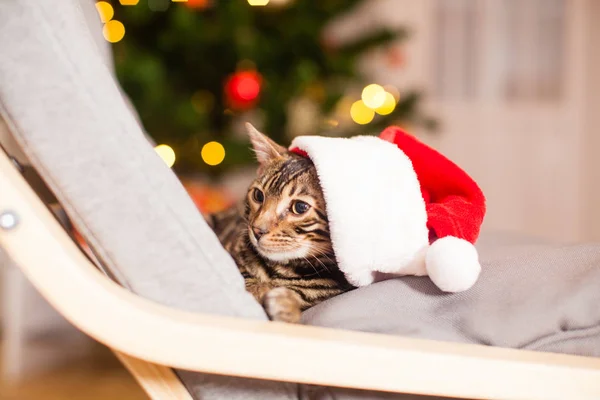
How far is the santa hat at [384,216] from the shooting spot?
775mm

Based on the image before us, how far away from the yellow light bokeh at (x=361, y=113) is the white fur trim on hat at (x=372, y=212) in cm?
191

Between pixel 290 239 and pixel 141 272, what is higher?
pixel 141 272

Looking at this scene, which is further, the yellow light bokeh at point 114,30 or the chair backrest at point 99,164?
the yellow light bokeh at point 114,30

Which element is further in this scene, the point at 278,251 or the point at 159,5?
the point at 159,5

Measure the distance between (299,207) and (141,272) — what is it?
0.36 m

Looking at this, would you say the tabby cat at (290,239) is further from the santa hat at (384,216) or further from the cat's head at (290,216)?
the santa hat at (384,216)

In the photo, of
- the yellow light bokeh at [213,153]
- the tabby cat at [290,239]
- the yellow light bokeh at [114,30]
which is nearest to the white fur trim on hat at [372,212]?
the tabby cat at [290,239]

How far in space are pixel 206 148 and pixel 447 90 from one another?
176 cm

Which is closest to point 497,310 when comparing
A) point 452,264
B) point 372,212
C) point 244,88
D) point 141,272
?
point 452,264

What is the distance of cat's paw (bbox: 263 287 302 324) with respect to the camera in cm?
75

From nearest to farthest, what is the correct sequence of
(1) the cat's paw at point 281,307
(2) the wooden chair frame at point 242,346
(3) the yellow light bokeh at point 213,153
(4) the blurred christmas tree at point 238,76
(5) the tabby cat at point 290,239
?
(2) the wooden chair frame at point 242,346 < (1) the cat's paw at point 281,307 < (5) the tabby cat at point 290,239 < (4) the blurred christmas tree at point 238,76 < (3) the yellow light bokeh at point 213,153

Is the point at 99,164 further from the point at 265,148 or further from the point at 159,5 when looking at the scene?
the point at 159,5

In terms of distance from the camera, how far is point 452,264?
72 centimetres

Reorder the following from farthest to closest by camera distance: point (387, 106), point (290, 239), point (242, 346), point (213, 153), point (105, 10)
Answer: point (387, 106) < point (213, 153) < point (105, 10) < point (290, 239) < point (242, 346)
